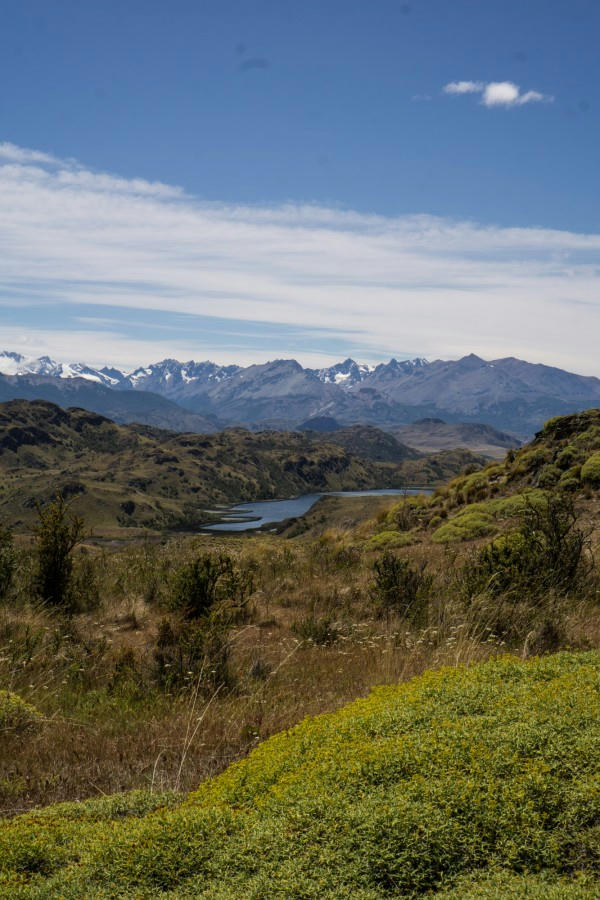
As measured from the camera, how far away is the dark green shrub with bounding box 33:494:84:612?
10.4m

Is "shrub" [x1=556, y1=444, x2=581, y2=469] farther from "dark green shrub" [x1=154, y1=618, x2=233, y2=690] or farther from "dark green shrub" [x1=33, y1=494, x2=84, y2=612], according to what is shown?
"dark green shrub" [x1=33, y1=494, x2=84, y2=612]

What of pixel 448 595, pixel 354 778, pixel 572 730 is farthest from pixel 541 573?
pixel 354 778

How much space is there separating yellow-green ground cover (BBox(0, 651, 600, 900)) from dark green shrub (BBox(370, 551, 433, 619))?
18.1 feet

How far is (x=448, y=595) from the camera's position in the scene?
30.3 ft

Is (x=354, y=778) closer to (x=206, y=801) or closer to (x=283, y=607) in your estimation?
(x=206, y=801)

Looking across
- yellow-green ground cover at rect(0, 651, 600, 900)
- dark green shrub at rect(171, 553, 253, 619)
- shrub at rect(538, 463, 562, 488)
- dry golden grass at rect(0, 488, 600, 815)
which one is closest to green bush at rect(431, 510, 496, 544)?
shrub at rect(538, 463, 562, 488)

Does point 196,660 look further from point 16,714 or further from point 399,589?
point 399,589

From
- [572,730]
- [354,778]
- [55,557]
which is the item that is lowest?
[55,557]

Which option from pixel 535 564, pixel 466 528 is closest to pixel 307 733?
pixel 535 564

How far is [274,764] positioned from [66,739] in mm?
2551

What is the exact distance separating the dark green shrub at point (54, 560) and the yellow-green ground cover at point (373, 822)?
729cm

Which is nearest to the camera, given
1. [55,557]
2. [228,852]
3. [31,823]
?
[228,852]

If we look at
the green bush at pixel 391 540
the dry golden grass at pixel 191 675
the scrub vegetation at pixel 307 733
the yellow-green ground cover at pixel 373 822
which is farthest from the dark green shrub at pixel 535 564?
the green bush at pixel 391 540

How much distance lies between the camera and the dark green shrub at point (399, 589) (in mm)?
9281
